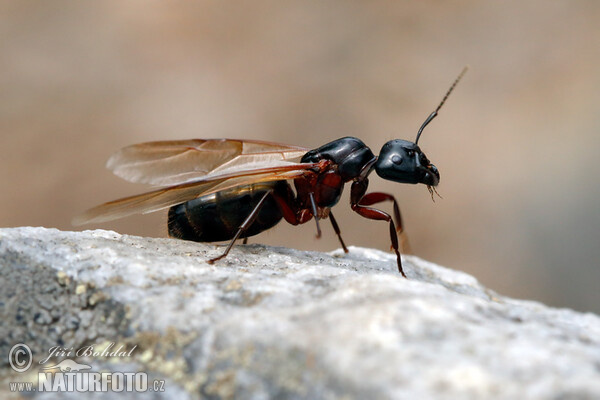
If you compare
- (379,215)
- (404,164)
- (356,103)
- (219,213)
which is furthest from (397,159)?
(356,103)

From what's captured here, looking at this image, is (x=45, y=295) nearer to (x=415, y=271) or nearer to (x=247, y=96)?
(x=415, y=271)

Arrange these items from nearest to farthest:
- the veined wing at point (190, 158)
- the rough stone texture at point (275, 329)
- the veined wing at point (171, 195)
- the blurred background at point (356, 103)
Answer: the rough stone texture at point (275, 329)
the veined wing at point (171, 195)
the veined wing at point (190, 158)
the blurred background at point (356, 103)

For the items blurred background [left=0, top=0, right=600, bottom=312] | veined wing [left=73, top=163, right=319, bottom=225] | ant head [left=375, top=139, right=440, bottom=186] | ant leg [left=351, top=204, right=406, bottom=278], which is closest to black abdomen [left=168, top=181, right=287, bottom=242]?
veined wing [left=73, top=163, right=319, bottom=225]

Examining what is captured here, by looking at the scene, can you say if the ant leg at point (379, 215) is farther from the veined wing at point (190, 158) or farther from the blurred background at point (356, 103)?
the blurred background at point (356, 103)

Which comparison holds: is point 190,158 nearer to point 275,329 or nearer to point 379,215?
point 379,215

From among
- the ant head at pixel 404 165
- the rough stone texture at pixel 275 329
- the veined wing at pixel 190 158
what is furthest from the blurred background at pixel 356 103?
the rough stone texture at pixel 275 329

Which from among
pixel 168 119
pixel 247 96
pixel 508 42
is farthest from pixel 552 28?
pixel 168 119
